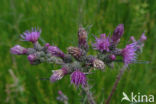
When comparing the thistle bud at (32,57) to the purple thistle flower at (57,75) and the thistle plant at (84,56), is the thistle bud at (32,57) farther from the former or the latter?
the purple thistle flower at (57,75)

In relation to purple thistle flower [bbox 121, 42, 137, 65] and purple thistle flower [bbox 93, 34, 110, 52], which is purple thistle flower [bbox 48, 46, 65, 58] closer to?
purple thistle flower [bbox 93, 34, 110, 52]

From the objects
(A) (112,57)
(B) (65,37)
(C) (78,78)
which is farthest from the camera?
(B) (65,37)

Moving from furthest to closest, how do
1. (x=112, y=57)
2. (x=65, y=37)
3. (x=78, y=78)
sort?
(x=65, y=37) → (x=112, y=57) → (x=78, y=78)

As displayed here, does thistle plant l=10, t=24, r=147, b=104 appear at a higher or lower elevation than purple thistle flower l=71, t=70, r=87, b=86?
higher

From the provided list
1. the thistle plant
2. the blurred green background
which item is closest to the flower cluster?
the thistle plant

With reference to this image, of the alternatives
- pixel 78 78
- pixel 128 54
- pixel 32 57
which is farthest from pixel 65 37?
pixel 78 78

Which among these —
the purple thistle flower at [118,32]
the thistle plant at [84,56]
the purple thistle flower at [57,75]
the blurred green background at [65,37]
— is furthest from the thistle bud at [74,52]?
the blurred green background at [65,37]

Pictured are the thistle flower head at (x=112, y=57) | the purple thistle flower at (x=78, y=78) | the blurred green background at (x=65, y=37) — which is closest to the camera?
the purple thistle flower at (x=78, y=78)

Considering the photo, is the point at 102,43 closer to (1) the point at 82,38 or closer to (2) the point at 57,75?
(1) the point at 82,38

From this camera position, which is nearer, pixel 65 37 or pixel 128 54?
pixel 128 54

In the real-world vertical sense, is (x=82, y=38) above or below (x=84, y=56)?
above
